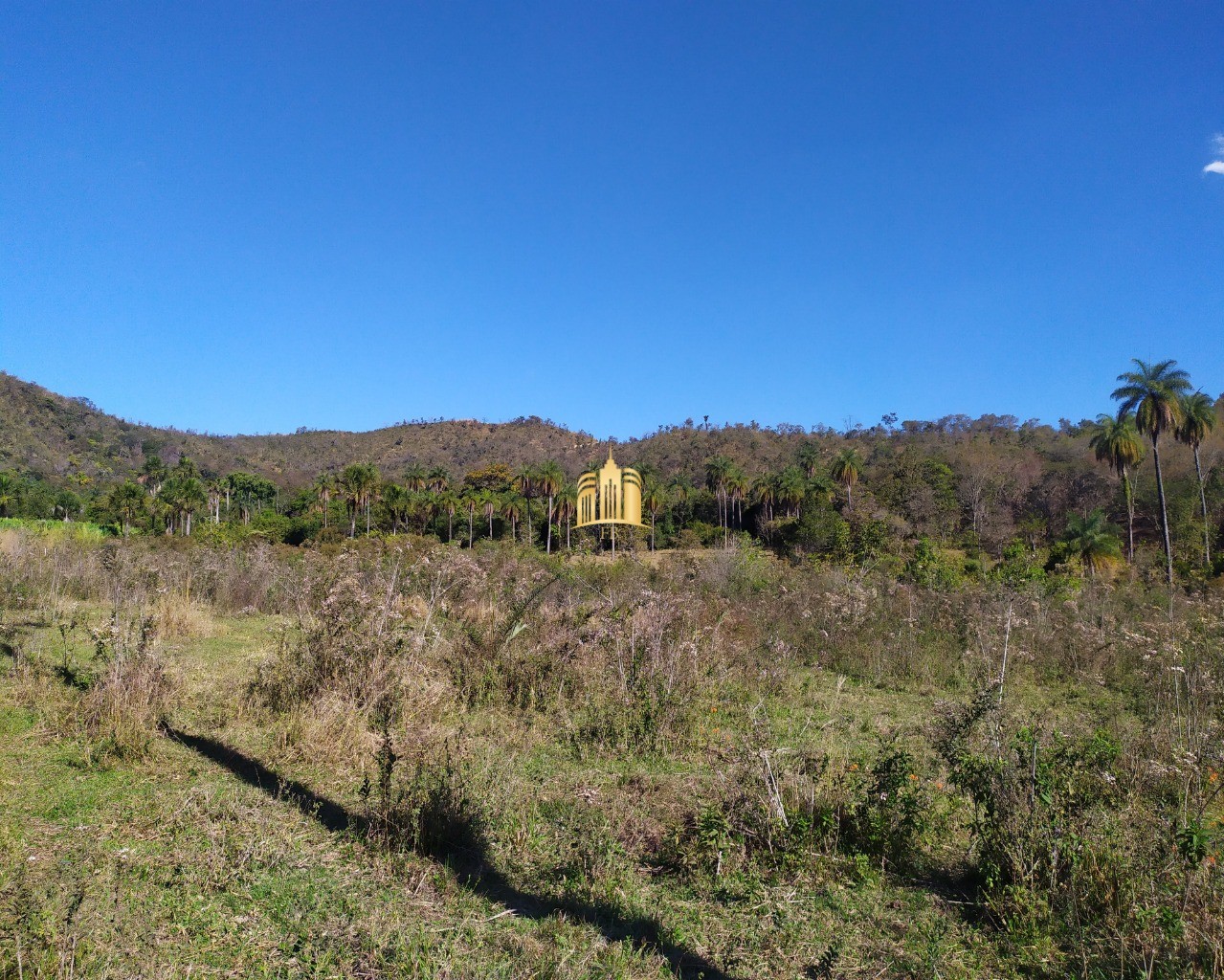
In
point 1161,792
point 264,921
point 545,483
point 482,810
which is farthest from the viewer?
point 545,483

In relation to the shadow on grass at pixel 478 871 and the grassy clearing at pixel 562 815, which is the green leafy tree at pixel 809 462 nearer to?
the grassy clearing at pixel 562 815

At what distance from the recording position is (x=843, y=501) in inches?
2312

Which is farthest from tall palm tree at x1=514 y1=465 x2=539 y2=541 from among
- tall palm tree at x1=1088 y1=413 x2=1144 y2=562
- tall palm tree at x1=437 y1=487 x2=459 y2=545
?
tall palm tree at x1=1088 y1=413 x2=1144 y2=562

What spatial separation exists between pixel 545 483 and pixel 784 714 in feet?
177

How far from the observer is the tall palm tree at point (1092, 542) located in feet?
113

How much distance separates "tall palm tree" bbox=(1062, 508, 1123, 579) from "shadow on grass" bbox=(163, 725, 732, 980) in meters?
37.1

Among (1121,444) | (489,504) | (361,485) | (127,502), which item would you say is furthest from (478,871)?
(361,485)

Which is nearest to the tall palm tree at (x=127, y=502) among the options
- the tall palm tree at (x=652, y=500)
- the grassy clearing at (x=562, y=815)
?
the tall palm tree at (x=652, y=500)

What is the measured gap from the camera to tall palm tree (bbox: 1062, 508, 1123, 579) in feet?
113

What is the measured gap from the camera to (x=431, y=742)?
5352 millimetres

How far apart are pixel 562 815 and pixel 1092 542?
125 feet

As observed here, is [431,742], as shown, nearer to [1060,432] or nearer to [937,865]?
[937,865]

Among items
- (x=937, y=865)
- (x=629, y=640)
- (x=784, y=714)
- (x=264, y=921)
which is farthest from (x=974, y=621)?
(x=264, y=921)

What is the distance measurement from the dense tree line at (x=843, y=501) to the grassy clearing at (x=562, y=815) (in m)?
29.3
